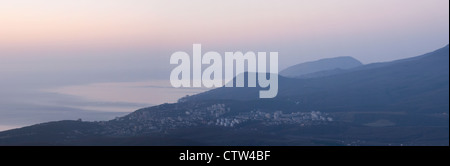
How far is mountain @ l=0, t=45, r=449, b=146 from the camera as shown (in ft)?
261

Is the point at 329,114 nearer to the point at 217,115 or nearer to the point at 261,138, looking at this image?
the point at 217,115

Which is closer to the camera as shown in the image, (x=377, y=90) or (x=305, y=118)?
(x=305, y=118)

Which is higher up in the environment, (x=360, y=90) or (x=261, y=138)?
(x=360, y=90)

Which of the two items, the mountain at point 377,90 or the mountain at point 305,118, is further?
the mountain at point 377,90

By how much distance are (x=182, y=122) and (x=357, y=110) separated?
37.4 meters

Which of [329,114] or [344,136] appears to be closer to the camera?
[344,136]

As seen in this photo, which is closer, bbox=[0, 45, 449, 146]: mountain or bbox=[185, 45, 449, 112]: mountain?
bbox=[0, 45, 449, 146]: mountain

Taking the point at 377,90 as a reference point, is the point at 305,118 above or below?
below

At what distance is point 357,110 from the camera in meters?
121

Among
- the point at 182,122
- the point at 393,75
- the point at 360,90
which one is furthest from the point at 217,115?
the point at 393,75

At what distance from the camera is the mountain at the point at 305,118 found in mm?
79500

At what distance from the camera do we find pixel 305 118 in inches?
4274
